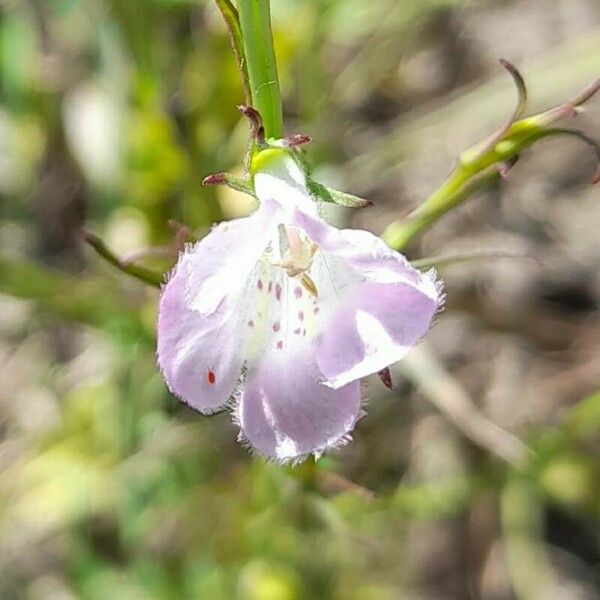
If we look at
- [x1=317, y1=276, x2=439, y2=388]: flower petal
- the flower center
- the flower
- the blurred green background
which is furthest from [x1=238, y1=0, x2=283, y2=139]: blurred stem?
the blurred green background

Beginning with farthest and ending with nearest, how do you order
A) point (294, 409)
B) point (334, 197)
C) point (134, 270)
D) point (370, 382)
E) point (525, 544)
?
point (370, 382) < point (525, 544) < point (134, 270) < point (294, 409) < point (334, 197)

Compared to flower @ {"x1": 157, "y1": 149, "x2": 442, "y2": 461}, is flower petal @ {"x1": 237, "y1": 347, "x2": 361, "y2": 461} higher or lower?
lower

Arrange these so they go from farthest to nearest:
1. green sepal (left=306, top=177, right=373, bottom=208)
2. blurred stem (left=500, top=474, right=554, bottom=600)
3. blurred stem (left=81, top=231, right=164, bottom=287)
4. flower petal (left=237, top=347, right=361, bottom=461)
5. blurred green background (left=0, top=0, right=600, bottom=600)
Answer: blurred stem (left=500, top=474, right=554, bottom=600), blurred green background (left=0, top=0, right=600, bottom=600), blurred stem (left=81, top=231, right=164, bottom=287), flower petal (left=237, top=347, right=361, bottom=461), green sepal (left=306, top=177, right=373, bottom=208)

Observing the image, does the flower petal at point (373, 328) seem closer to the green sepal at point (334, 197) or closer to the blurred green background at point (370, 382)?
the green sepal at point (334, 197)

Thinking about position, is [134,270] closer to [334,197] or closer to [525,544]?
[334,197]

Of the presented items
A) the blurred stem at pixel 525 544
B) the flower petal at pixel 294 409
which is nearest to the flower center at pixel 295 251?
the flower petal at pixel 294 409

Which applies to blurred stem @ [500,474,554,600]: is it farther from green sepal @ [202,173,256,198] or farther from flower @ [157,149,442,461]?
green sepal @ [202,173,256,198]

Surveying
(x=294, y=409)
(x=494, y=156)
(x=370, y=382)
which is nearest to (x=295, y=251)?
(x=294, y=409)
